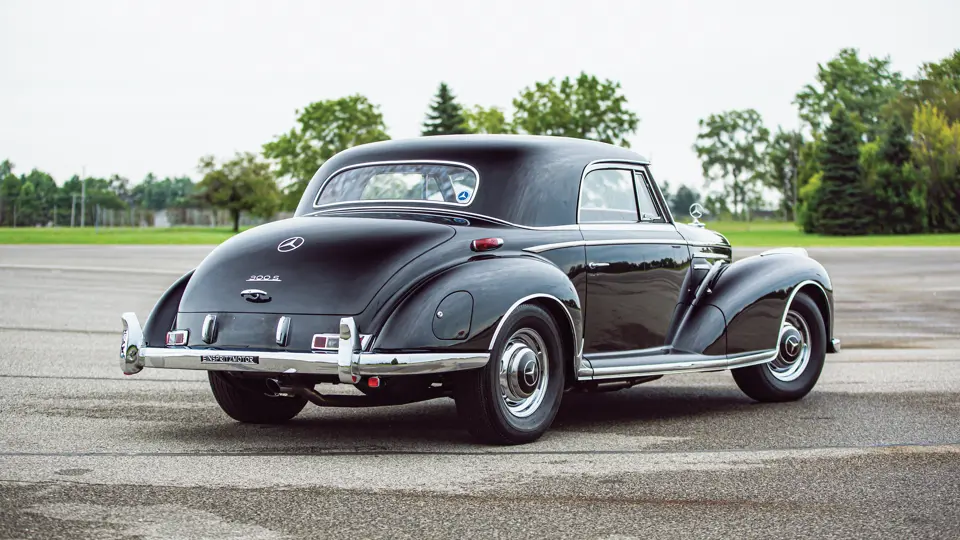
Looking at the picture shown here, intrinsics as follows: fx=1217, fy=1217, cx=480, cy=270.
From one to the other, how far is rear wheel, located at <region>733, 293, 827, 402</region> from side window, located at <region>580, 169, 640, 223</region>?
1.57m

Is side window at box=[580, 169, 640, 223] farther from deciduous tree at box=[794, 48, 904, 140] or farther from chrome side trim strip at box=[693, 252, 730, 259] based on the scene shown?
deciduous tree at box=[794, 48, 904, 140]

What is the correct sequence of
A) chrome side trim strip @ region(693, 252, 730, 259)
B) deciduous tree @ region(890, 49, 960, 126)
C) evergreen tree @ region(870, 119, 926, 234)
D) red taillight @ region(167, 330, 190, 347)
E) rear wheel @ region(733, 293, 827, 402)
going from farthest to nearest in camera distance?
deciduous tree @ region(890, 49, 960, 126) < evergreen tree @ region(870, 119, 926, 234) < rear wheel @ region(733, 293, 827, 402) < chrome side trim strip @ region(693, 252, 730, 259) < red taillight @ region(167, 330, 190, 347)

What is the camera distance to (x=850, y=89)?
128m

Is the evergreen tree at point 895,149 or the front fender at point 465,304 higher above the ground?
the evergreen tree at point 895,149

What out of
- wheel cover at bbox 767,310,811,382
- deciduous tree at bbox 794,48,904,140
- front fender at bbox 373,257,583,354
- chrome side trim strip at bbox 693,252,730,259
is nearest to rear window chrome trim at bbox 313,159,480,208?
front fender at bbox 373,257,583,354

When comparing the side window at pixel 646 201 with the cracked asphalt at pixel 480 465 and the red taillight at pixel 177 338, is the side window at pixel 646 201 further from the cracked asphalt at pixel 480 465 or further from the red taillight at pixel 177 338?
the red taillight at pixel 177 338

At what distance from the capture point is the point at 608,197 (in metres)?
8.06

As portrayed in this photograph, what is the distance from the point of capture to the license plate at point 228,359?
6.37 meters

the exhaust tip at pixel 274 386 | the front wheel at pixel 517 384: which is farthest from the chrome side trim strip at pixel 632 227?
the exhaust tip at pixel 274 386

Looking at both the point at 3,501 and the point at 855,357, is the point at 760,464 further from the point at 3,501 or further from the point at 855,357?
the point at 855,357

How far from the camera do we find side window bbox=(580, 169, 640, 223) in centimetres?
780

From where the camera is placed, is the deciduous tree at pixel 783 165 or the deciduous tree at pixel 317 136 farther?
the deciduous tree at pixel 783 165

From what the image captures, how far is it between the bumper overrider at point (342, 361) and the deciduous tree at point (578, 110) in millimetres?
84486

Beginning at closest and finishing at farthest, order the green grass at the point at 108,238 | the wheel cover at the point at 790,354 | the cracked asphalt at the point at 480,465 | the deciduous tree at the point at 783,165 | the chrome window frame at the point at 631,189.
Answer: the cracked asphalt at the point at 480,465
the chrome window frame at the point at 631,189
the wheel cover at the point at 790,354
the green grass at the point at 108,238
the deciduous tree at the point at 783,165
